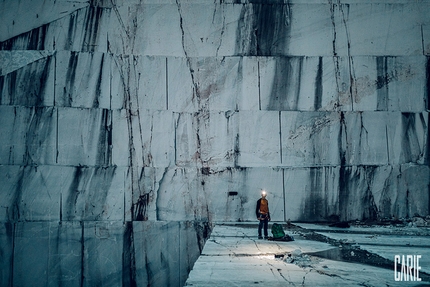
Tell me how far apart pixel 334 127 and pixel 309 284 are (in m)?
6.37

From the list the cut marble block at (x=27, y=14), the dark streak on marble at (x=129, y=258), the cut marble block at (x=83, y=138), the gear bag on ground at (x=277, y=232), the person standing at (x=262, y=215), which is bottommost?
the dark streak on marble at (x=129, y=258)

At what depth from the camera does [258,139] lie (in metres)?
9.02

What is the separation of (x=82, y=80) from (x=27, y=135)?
2.02 metres

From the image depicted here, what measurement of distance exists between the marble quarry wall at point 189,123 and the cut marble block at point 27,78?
0.10 ft

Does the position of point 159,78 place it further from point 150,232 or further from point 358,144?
point 358,144

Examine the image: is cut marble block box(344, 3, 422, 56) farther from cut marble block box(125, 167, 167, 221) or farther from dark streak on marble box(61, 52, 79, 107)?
dark streak on marble box(61, 52, 79, 107)

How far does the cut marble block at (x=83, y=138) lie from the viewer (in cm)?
880

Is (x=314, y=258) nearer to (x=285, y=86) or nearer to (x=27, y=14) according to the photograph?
(x=285, y=86)

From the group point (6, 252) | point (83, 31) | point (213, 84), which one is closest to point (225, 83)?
point (213, 84)

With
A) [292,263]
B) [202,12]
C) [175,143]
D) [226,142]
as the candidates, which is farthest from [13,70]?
[292,263]

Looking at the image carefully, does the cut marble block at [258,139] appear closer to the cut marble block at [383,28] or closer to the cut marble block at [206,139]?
the cut marble block at [206,139]

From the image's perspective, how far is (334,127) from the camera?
9070 millimetres

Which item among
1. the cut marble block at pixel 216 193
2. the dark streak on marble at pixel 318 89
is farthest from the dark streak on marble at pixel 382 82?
the cut marble block at pixel 216 193

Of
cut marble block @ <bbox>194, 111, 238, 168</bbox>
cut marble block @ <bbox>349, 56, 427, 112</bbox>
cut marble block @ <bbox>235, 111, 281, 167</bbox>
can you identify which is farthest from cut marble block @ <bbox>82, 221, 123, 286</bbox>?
cut marble block @ <bbox>349, 56, 427, 112</bbox>
